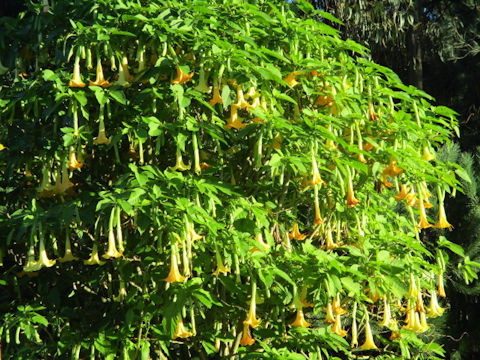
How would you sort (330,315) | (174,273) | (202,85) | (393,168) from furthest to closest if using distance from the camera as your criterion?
(393,168)
(330,315)
(202,85)
(174,273)

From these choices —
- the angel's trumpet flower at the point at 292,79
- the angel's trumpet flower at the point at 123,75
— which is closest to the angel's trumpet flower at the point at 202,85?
the angel's trumpet flower at the point at 123,75

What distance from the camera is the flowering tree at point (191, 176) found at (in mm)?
2840

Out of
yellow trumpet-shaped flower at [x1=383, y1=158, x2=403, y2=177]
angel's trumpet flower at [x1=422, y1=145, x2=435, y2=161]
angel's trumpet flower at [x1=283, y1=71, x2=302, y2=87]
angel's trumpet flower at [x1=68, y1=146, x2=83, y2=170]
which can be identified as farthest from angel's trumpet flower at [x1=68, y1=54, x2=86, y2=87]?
angel's trumpet flower at [x1=422, y1=145, x2=435, y2=161]

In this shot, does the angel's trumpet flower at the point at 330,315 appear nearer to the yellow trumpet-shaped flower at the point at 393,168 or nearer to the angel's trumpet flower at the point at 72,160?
the yellow trumpet-shaped flower at the point at 393,168

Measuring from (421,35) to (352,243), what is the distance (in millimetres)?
6771

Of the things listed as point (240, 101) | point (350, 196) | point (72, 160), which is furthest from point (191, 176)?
point (350, 196)

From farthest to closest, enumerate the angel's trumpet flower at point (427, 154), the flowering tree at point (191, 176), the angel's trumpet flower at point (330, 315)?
the angel's trumpet flower at point (427, 154) → the angel's trumpet flower at point (330, 315) → the flowering tree at point (191, 176)

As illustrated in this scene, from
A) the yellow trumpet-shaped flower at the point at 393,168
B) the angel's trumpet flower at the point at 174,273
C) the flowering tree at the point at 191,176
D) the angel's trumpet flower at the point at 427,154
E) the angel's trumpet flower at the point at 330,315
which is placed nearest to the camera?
the angel's trumpet flower at the point at 174,273

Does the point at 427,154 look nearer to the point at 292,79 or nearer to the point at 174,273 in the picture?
the point at 292,79

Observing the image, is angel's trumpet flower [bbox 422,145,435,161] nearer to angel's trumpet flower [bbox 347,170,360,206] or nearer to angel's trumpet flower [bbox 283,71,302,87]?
angel's trumpet flower [bbox 347,170,360,206]

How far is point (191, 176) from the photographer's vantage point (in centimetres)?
292

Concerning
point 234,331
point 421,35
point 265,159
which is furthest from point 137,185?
point 421,35

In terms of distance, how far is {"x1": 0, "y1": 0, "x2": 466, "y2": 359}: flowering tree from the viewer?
112 inches

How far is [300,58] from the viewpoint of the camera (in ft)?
10.6
